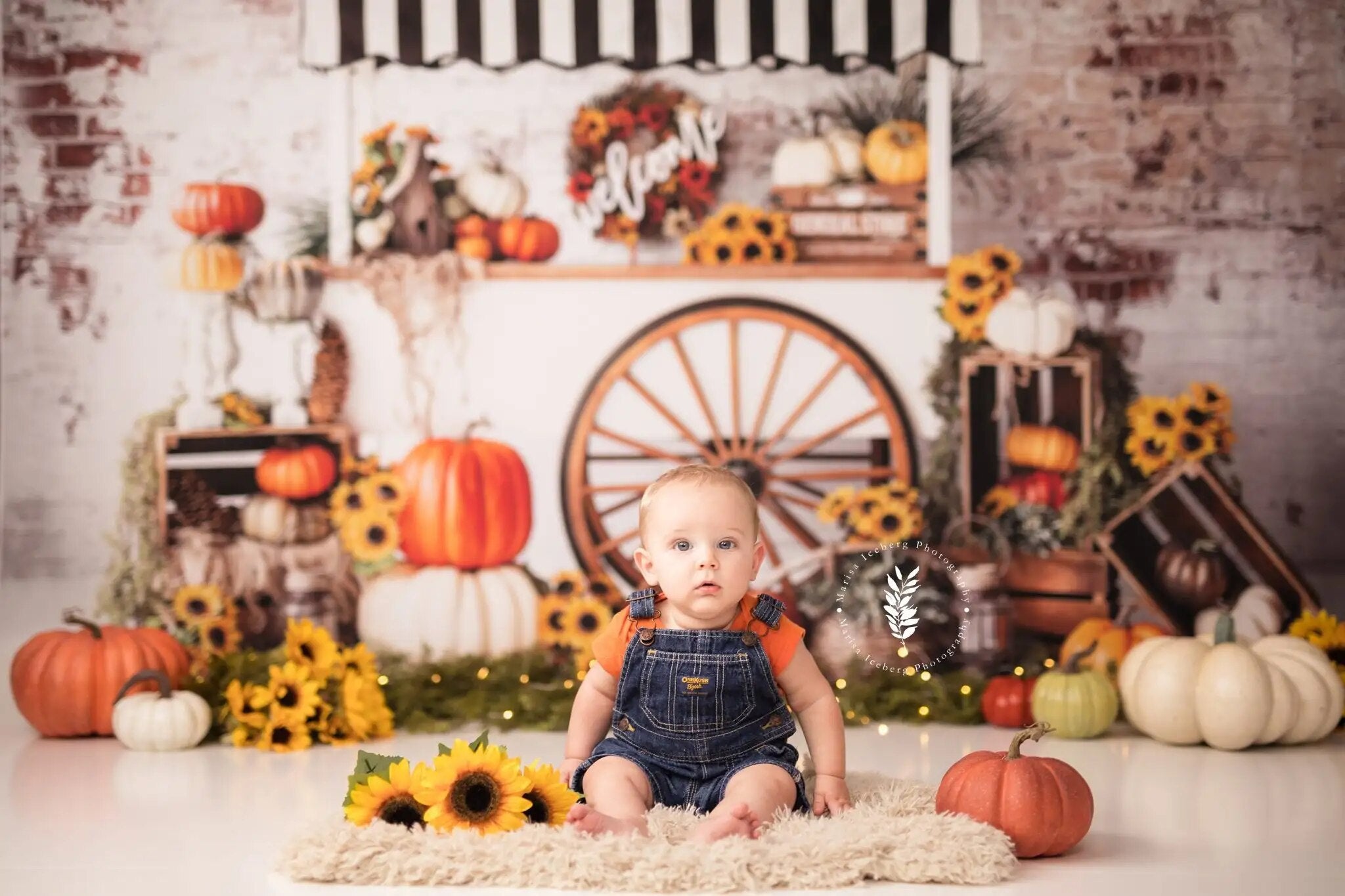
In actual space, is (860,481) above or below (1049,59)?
below

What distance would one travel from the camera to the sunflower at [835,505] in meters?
4.18

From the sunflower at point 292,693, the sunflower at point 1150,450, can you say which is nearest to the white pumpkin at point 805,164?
the sunflower at point 1150,450

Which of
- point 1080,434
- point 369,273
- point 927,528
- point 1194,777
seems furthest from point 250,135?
point 1194,777

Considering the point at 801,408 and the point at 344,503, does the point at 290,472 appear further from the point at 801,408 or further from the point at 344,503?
the point at 801,408

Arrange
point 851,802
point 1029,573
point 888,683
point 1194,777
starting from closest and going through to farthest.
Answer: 1. point 851,802
2. point 1194,777
3. point 888,683
4. point 1029,573

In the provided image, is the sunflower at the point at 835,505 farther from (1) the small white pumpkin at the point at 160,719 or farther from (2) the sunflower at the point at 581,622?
(1) the small white pumpkin at the point at 160,719

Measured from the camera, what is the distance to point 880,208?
4.16m

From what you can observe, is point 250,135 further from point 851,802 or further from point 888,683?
point 851,802

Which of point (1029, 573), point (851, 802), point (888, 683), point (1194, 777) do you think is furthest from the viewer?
point (1029, 573)

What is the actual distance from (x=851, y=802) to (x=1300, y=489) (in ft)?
7.30

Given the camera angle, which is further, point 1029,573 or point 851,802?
point 1029,573

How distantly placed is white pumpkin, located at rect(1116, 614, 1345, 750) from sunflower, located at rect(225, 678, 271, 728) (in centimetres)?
197

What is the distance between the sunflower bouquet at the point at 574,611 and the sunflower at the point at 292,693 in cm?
88

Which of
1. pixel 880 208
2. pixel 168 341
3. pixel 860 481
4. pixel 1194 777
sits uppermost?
pixel 880 208
